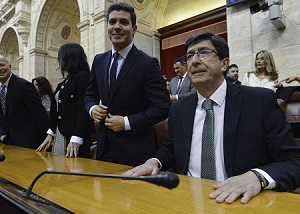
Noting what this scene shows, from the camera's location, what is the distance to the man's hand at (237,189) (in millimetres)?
783

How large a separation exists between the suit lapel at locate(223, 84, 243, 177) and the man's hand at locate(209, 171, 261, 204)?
0.86ft

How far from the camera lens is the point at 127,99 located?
1.66m

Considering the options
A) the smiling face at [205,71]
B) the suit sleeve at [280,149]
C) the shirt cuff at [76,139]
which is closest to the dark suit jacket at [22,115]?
the shirt cuff at [76,139]

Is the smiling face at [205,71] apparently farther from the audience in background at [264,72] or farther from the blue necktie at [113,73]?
the audience in background at [264,72]

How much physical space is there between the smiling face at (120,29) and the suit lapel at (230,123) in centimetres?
78

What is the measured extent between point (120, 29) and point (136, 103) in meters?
0.49

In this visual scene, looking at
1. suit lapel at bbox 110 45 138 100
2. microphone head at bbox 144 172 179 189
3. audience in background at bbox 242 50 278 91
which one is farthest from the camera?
audience in background at bbox 242 50 278 91

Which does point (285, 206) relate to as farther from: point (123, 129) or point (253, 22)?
point (253, 22)

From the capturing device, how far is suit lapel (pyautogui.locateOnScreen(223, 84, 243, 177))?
1.17 meters

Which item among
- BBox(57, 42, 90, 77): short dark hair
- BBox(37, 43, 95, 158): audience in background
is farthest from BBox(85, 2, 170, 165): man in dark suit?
BBox(57, 42, 90, 77): short dark hair

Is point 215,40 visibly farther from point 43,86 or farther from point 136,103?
point 43,86

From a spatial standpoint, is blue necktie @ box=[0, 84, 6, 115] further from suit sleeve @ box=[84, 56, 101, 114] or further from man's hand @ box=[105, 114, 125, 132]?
man's hand @ box=[105, 114, 125, 132]

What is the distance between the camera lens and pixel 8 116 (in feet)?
8.67

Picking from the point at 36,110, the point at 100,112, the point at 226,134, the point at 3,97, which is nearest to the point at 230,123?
the point at 226,134
